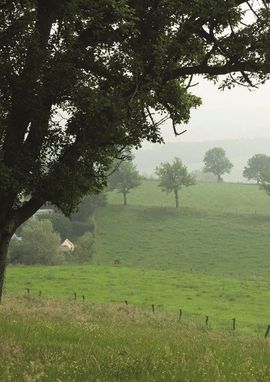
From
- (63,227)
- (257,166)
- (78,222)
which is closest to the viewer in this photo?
(78,222)

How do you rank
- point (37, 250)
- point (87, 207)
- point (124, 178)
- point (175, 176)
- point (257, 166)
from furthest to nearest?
point (257, 166) → point (175, 176) → point (124, 178) → point (87, 207) → point (37, 250)

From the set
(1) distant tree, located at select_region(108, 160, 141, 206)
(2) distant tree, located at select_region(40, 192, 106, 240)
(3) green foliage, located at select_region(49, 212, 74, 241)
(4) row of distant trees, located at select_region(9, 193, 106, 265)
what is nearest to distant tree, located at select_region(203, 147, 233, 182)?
(1) distant tree, located at select_region(108, 160, 141, 206)

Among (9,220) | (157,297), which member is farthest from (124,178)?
(9,220)

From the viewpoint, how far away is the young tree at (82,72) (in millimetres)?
10938

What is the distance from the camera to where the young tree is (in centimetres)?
1094

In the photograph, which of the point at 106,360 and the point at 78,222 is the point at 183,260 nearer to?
Answer: the point at 78,222

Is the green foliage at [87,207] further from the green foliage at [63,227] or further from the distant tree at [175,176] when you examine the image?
the distant tree at [175,176]

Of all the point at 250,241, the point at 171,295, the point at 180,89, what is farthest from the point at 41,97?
the point at 250,241

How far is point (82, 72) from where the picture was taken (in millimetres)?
11883

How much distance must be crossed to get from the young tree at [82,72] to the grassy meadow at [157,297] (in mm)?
4021

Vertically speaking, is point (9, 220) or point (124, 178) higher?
point (124, 178)

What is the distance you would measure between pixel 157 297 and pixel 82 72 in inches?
1267

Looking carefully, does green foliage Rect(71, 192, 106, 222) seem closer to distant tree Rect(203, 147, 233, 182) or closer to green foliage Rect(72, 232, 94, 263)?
green foliage Rect(72, 232, 94, 263)

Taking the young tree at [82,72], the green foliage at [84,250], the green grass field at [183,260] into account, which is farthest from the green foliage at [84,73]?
the green foliage at [84,250]
